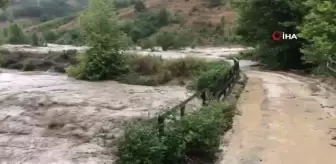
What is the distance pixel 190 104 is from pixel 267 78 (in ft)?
36.5

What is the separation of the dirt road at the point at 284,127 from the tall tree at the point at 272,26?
8978 millimetres

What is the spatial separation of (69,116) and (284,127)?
632cm

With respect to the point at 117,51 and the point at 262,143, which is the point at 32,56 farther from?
the point at 262,143

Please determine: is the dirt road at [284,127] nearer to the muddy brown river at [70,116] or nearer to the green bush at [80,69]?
the muddy brown river at [70,116]

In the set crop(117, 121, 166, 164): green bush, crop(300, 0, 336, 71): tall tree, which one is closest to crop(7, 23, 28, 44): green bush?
crop(300, 0, 336, 71): tall tree

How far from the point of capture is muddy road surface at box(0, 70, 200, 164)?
35.7ft

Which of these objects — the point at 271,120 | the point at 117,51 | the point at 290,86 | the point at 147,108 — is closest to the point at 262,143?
the point at 271,120

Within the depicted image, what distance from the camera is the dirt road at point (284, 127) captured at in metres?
10.7

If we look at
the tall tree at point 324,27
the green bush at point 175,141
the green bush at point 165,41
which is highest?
the tall tree at point 324,27

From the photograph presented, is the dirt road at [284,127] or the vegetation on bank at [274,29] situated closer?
the dirt road at [284,127]

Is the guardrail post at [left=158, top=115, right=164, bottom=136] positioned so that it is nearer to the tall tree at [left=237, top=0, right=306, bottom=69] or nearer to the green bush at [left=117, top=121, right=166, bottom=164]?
the green bush at [left=117, top=121, right=166, bottom=164]

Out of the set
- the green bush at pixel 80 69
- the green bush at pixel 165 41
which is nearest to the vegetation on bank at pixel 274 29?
the green bush at pixel 80 69

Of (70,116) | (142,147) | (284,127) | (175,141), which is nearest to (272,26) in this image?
(284,127)

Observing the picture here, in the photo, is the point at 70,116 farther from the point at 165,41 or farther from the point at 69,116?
the point at 165,41
